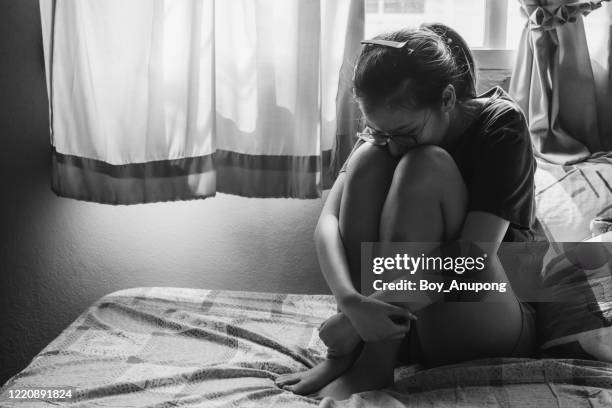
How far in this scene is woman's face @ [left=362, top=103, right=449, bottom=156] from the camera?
45.1 inches

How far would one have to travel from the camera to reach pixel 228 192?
1.72 m

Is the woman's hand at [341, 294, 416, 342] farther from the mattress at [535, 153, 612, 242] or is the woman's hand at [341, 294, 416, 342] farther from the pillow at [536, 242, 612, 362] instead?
the mattress at [535, 153, 612, 242]

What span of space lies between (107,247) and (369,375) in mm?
950

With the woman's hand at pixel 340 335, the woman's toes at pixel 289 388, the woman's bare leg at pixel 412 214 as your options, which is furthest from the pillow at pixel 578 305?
the woman's toes at pixel 289 388

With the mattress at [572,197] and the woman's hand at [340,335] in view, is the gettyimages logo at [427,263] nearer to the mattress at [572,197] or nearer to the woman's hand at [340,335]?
the woman's hand at [340,335]

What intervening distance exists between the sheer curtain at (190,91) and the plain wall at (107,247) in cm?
14

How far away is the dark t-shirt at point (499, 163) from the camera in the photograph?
3.78 ft

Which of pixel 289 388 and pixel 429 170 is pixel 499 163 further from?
pixel 289 388

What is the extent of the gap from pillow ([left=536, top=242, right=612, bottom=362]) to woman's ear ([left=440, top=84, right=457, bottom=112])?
1.18 feet

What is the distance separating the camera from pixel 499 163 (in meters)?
1.16

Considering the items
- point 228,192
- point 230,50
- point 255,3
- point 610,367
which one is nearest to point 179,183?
point 228,192

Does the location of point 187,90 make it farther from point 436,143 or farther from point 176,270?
point 436,143

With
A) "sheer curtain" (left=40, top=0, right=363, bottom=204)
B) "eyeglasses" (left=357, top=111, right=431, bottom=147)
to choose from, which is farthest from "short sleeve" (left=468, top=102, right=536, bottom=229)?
"sheer curtain" (left=40, top=0, right=363, bottom=204)

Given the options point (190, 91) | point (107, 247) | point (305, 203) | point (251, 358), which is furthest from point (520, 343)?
point (107, 247)
